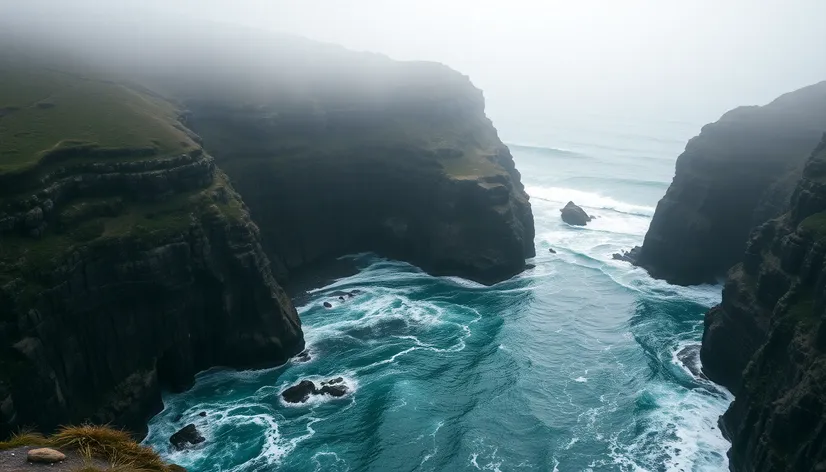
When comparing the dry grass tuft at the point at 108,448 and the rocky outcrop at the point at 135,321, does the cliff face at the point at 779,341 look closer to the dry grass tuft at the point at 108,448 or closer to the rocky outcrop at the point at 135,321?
the dry grass tuft at the point at 108,448

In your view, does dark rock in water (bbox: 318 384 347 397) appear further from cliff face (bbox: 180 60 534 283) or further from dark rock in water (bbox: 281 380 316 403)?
cliff face (bbox: 180 60 534 283)

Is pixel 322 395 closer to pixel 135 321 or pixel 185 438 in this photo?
pixel 185 438

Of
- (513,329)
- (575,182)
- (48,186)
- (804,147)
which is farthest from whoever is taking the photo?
(575,182)

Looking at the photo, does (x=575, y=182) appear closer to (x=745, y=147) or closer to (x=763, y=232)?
(x=745, y=147)

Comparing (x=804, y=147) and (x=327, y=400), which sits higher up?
(x=804, y=147)

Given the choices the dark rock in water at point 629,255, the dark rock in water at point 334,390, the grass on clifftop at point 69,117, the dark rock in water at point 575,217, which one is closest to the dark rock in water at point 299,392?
the dark rock in water at point 334,390

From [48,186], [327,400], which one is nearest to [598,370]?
[327,400]

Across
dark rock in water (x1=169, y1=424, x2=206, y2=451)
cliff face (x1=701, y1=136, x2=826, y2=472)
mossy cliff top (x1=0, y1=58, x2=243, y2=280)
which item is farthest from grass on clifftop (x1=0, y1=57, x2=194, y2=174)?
cliff face (x1=701, y1=136, x2=826, y2=472)
